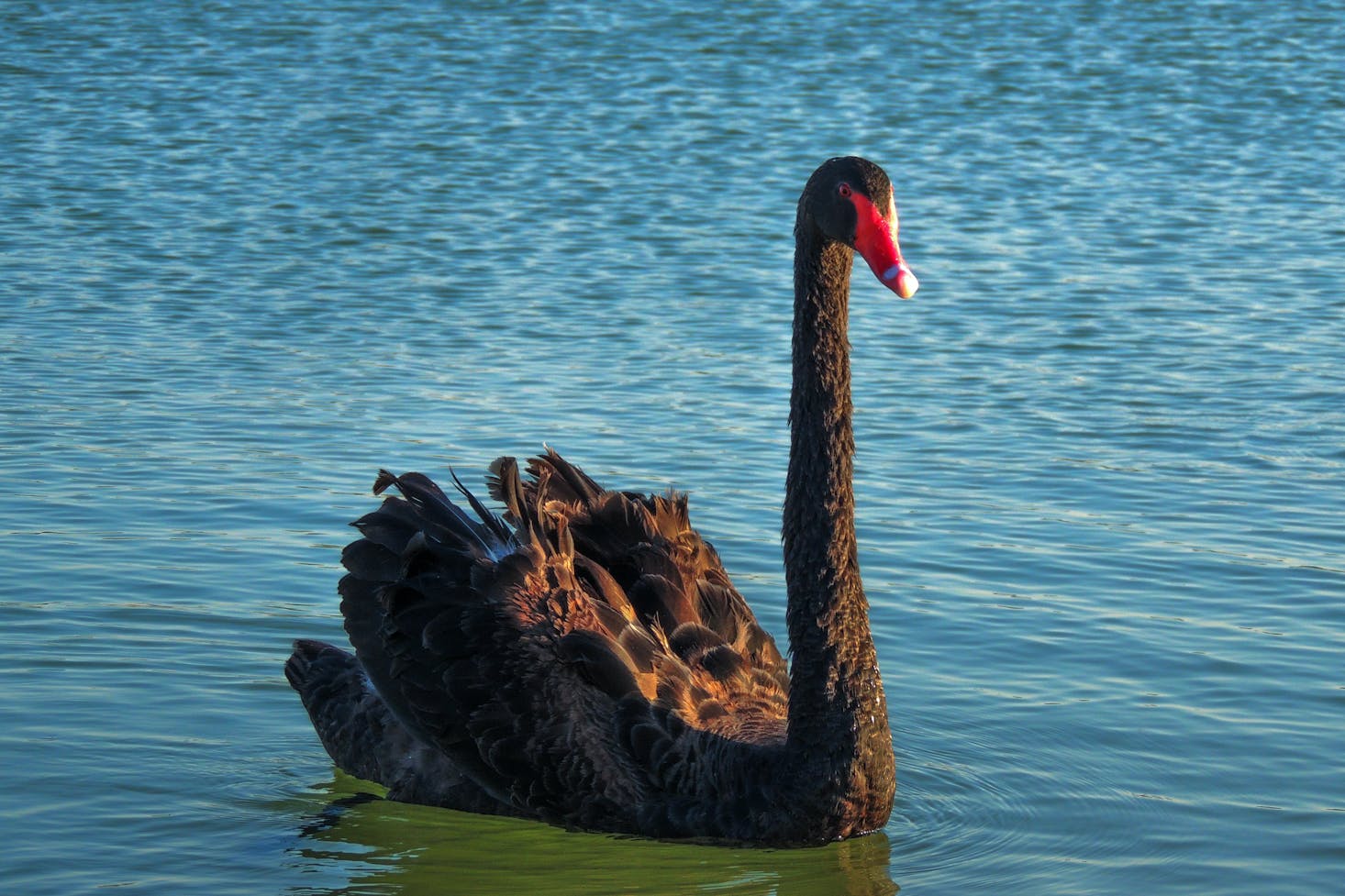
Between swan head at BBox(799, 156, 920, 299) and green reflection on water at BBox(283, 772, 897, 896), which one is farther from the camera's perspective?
green reflection on water at BBox(283, 772, 897, 896)

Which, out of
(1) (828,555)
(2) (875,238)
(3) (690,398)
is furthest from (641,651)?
(3) (690,398)

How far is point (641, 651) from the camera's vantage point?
20.5 feet

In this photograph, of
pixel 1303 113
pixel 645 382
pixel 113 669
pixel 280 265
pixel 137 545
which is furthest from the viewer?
pixel 1303 113

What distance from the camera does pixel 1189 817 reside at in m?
6.47

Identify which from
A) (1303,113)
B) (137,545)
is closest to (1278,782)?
(137,545)

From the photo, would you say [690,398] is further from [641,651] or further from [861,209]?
[861,209]

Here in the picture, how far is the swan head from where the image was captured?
5.84 meters

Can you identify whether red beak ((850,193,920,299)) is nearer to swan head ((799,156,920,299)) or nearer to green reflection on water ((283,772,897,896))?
swan head ((799,156,920,299))

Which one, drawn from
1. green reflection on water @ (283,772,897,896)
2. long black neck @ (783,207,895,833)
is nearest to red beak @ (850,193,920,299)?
long black neck @ (783,207,895,833)

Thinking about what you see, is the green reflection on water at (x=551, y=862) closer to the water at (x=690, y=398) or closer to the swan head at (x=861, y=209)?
the water at (x=690, y=398)

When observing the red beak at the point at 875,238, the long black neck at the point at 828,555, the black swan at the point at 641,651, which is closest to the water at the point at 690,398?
the black swan at the point at 641,651

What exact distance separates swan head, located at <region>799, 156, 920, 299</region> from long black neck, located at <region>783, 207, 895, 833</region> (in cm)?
14

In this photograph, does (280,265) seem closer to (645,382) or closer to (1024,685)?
(645,382)

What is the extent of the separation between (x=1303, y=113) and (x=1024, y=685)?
1352 centimetres
